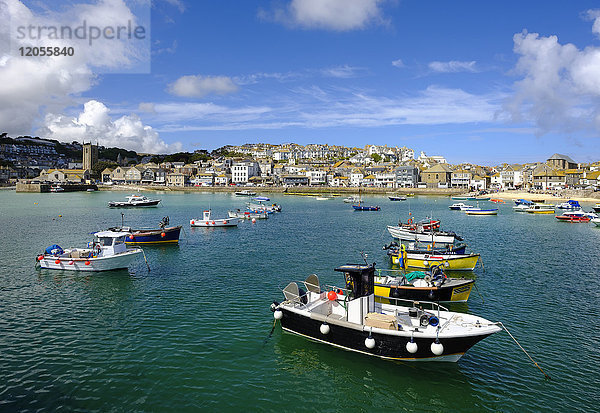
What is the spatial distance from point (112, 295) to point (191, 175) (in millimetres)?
169765

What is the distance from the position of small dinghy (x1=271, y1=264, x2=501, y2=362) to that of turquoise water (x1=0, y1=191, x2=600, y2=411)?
0.54 meters

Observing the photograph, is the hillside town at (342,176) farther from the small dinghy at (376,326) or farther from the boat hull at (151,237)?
the small dinghy at (376,326)

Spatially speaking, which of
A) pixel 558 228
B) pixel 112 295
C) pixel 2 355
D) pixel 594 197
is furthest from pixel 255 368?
pixel 594 197

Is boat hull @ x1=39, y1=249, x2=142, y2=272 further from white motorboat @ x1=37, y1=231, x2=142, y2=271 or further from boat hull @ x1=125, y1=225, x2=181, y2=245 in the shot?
boat hull @ x1=125, y1=225, x2=181, y2=245

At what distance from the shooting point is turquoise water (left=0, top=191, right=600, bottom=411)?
436 inches

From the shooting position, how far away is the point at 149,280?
2322 cm

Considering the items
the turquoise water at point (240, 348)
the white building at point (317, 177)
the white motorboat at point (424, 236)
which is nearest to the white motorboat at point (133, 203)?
the turquoise water at point (240, 348)

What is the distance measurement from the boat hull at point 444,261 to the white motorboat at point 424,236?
7.04 m

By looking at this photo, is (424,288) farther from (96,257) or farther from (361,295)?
(96,257)

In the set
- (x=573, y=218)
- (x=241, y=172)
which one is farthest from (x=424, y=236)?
(x=241, y=172)

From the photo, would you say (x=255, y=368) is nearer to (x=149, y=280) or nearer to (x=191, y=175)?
(x=149, y=280)

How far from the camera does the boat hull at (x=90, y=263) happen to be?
2386 centimetres

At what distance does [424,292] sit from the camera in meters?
18.4

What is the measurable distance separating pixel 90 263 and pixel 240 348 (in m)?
15.0
